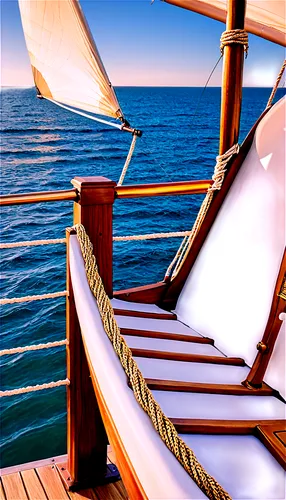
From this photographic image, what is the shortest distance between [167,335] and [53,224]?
10.4 m

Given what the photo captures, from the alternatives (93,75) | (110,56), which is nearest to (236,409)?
(93,75)

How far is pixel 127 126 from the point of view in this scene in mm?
2727

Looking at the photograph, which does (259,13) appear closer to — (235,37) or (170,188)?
(235,37)

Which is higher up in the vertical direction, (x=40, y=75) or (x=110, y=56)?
(x=110, y=56)

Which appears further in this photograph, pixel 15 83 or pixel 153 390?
pixel 15 83

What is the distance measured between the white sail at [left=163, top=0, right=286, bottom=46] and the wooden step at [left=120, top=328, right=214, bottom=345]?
143 cm

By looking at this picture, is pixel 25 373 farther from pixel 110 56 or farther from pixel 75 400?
pixel 110 56

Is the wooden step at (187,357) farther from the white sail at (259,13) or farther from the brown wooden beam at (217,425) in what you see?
the white sail at (259,13)

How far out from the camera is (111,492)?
1.73 metres

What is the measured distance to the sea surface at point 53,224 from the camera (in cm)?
430

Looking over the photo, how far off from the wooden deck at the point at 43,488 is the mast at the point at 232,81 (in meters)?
1.19

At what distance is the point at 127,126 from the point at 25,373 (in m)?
3.12

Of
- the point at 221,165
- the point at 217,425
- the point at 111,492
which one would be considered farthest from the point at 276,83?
the point at 111,492

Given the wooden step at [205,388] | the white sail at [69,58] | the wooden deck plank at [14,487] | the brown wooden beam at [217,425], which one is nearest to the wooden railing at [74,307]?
the wooden deck plank at [14,487]
